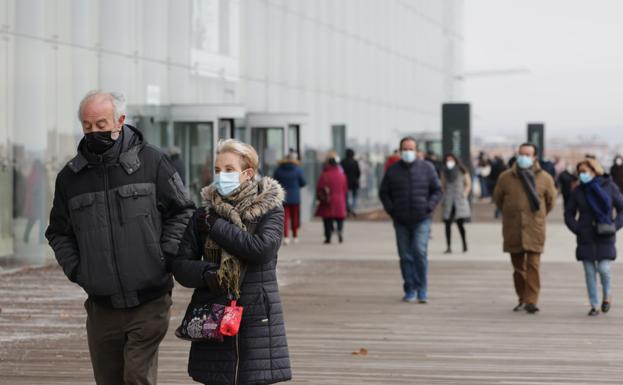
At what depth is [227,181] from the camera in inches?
256

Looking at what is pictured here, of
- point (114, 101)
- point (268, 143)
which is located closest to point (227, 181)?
point (114, 101)

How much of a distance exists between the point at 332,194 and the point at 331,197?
7 cm

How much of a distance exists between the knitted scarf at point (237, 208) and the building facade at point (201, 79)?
45.5ft

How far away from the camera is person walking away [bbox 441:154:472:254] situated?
23.8 metres

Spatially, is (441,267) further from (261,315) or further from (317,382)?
(261,315)

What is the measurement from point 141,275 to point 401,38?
48.7 metres

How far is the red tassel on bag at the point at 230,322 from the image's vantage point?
636 cm

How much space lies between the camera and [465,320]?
1401 cm

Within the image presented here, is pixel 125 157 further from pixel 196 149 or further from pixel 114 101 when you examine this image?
pixel 196 149

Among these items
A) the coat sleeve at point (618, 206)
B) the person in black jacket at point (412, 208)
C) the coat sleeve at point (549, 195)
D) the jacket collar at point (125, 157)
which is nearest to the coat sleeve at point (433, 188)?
the person in black jacket at point (412, 208)

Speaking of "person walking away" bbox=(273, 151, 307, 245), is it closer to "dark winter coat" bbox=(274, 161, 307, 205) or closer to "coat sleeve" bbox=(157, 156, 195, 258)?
"dark winter coat" bbox=(274, 161, 307, 205)

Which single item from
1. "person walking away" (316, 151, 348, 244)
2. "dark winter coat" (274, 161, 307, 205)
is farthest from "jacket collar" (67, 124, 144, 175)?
"person walking away" (316, 151, 348, 244)

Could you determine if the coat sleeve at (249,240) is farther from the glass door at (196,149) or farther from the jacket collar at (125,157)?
the glass door at (196,149)

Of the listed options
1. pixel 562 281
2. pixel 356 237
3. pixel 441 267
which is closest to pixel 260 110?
pixel 356 237
